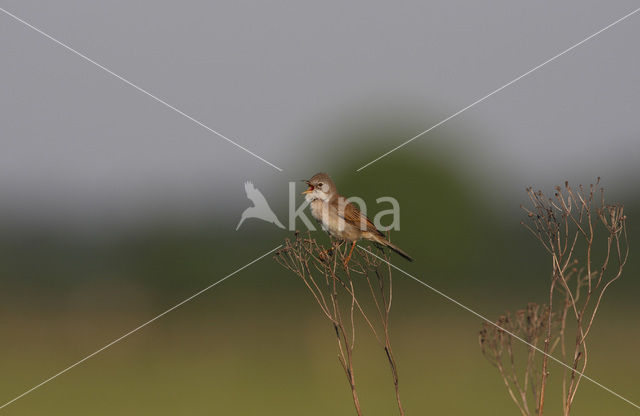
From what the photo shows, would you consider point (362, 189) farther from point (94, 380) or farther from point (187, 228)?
point (94, 380)

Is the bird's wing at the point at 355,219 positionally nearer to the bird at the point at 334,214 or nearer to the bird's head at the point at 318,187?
the bird at the point at 334,214

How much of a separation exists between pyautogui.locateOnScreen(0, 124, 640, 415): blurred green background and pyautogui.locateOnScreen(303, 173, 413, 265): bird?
50.5 ft

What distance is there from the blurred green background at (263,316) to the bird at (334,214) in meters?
15.4

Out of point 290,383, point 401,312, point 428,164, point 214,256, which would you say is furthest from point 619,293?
point 214,256

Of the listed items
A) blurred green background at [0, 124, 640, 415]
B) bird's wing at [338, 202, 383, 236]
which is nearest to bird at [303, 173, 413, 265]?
bird's wing at [338, 202, 383, 236]

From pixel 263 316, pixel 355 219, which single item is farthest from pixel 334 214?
pixel 263 316

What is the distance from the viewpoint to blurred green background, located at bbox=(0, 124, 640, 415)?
2634 cm

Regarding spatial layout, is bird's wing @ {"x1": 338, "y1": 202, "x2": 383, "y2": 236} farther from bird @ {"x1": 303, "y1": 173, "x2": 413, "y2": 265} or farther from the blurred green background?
the blurred green background

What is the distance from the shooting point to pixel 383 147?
89.3 ft

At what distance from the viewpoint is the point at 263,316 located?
3662 centimetres

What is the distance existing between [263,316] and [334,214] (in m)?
29.5

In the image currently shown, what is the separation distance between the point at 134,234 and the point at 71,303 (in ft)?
16.3

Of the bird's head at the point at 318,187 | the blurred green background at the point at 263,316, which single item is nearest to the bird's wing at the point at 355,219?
the bird's head at the point at 318,187

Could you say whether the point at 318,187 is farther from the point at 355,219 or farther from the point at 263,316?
the point at 263,316
